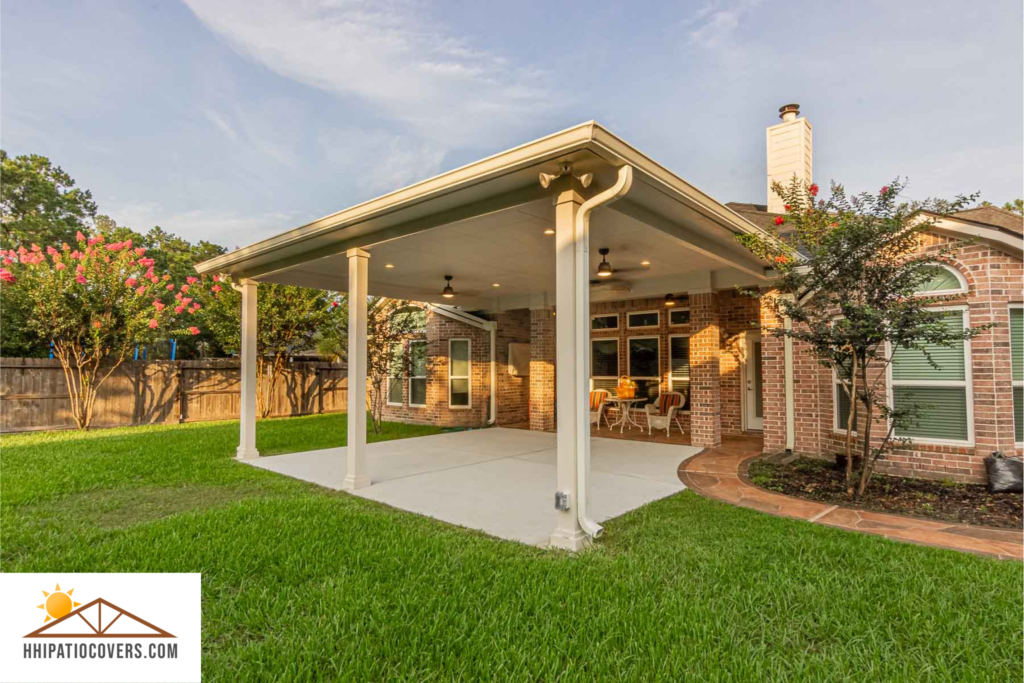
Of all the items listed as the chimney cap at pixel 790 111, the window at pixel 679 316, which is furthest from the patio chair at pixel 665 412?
the chimney cap at pixel 790 111

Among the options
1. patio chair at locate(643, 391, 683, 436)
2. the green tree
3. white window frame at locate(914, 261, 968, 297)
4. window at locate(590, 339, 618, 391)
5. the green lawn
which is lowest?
the green lawn

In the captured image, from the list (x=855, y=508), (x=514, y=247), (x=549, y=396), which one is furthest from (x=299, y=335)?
(x=855, y=508)

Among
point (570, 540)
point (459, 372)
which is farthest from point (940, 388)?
point (459, 372)

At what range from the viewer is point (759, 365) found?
9.03 meters

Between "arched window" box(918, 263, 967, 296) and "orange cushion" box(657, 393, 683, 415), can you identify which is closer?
"arched window" box(918, 263, 967, 296)

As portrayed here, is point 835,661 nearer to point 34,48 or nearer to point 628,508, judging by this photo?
point 628,508

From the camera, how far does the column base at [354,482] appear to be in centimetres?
544

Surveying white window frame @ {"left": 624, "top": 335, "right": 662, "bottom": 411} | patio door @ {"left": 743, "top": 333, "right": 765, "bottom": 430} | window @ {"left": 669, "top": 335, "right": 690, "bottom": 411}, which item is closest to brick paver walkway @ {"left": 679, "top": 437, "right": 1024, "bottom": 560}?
patio door @ {"left": 743, "top": 333, "right": 765, "bottom": 430}

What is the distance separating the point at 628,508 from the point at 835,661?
2.48 m

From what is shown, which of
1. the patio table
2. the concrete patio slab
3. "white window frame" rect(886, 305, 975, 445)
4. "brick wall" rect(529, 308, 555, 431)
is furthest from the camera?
"brick wall" rect(529, 308, 555, 431)

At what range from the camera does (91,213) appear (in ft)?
64.3

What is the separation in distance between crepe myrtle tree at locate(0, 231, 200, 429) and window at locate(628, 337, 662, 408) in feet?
32.3

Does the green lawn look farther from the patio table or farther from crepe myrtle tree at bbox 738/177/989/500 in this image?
the patio table

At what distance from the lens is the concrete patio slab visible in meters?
4.48
